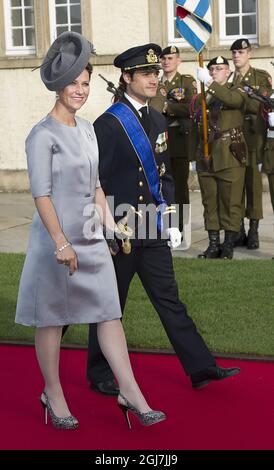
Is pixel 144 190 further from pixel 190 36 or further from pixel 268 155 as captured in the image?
pixel 190 36

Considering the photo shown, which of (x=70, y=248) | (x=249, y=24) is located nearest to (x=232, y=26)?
(x=249, y=24)

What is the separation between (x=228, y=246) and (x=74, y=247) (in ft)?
18.3

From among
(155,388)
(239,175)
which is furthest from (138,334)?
(239,175)

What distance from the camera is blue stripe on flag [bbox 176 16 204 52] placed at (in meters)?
11.9

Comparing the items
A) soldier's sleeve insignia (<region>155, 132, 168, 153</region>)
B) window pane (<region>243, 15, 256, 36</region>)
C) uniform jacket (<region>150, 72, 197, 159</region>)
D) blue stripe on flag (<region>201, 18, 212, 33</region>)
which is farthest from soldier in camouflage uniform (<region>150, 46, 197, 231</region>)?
soldier's sleeve insignia (<region>155, 132, 168, 153</region>)

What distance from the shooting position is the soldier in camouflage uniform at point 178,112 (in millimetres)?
12875

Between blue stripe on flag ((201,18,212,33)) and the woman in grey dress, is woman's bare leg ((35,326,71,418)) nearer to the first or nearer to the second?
the woman in grey dress

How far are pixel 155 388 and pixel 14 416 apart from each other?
2.94 ft

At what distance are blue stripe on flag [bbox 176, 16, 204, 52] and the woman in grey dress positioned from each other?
5.81 m

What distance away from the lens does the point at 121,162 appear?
6738 mm

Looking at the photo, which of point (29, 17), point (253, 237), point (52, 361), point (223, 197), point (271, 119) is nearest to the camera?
point (52, 361)

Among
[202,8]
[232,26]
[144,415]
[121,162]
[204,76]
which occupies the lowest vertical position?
[144,415]

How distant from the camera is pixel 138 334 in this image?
837 cm
